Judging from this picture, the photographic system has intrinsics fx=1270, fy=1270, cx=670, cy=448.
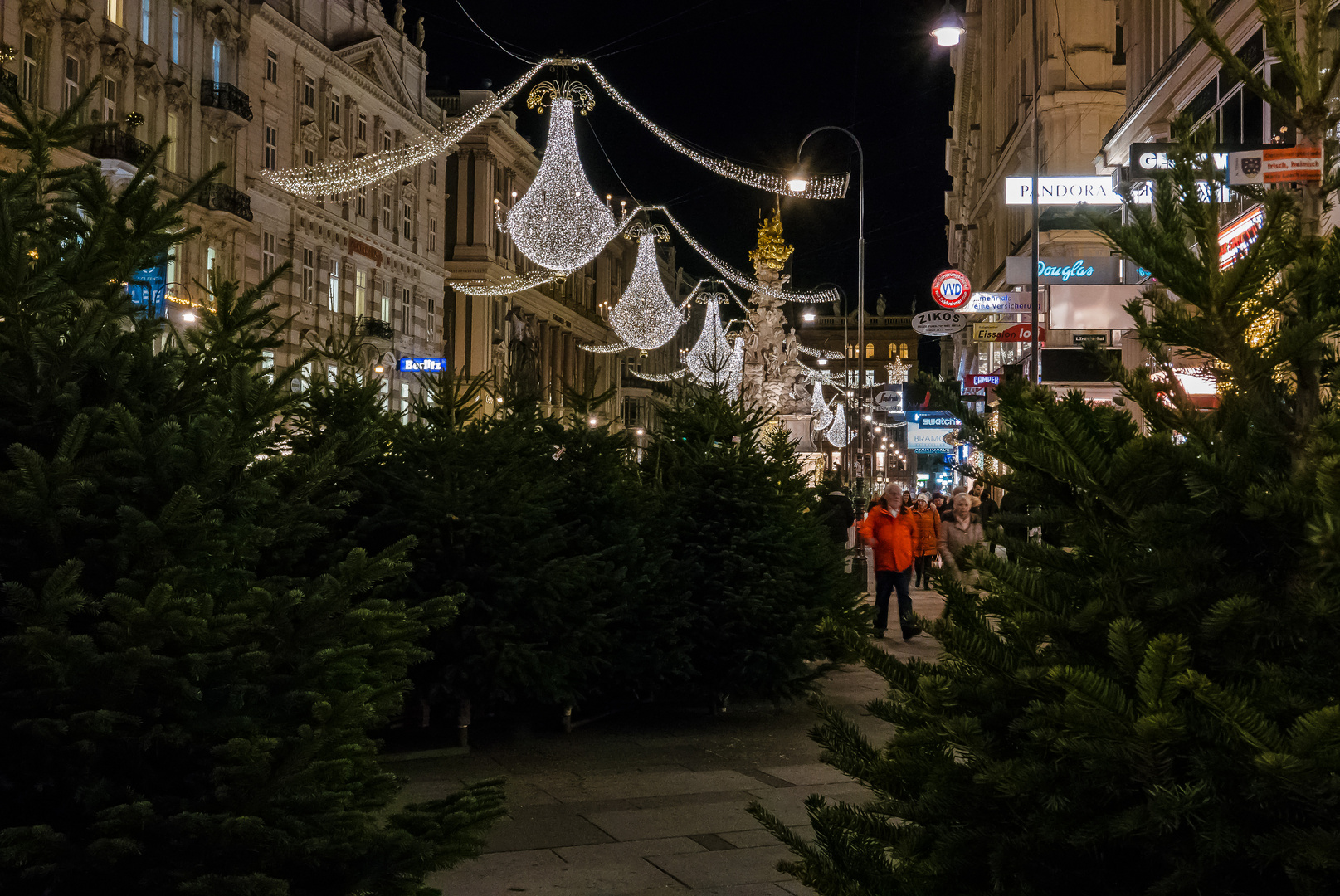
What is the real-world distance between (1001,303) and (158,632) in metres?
28.0

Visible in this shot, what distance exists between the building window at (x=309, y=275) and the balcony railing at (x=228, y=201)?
4768mm

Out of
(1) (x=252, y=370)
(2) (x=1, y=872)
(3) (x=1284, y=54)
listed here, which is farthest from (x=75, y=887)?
(3) (x=1284, y=54)

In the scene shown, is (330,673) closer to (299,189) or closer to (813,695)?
(813,695)

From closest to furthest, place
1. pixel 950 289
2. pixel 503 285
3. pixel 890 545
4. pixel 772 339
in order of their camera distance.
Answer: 1. pixel 890 545
2. pixel 950 289
3. pixel 772 339
4. pixel 503 285

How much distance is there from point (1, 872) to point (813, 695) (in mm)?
1961

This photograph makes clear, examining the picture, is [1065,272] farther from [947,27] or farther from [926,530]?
[926,530]

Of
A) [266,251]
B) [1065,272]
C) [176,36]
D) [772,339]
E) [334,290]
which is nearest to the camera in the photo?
[1065,272]

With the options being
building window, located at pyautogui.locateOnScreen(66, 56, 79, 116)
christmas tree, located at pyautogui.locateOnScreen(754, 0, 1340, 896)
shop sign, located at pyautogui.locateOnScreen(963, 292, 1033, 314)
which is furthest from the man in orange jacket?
building window, located at pyautogui.locateOnScreen(66, 56, 79, 116)

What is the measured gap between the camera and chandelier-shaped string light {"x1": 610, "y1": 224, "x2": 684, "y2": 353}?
116 ft

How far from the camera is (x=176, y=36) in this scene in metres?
36.2

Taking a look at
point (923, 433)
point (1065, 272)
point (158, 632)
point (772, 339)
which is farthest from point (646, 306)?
point (158, 632)

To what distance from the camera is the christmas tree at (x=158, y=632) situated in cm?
307

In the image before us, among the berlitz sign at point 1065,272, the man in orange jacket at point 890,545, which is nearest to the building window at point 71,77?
the berlitz sign at point 1065,272

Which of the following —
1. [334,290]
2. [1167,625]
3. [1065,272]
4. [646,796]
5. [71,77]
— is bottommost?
[646,796]
